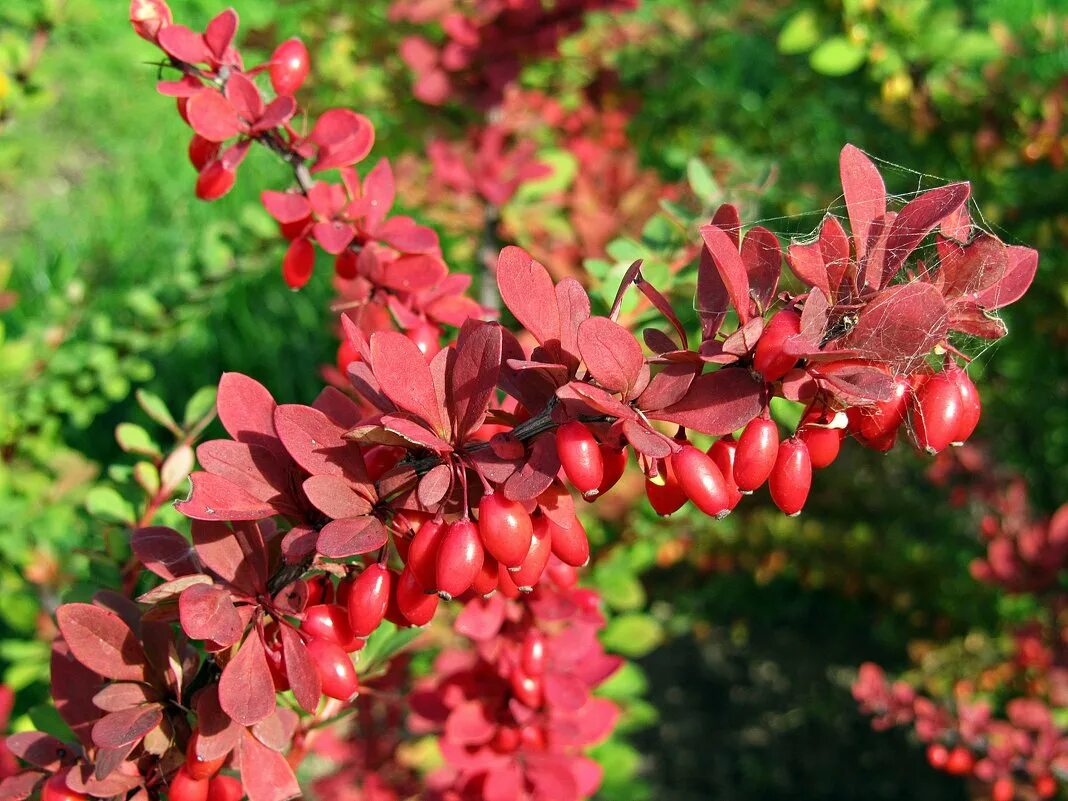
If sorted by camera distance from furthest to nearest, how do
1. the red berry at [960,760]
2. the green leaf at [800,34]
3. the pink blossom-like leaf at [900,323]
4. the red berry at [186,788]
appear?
the green leaf at [800,34], the red berry at [960,760], the red berry at [186,788], the pink blossom-like leaf at [900,323]

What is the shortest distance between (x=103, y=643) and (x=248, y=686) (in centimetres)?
13

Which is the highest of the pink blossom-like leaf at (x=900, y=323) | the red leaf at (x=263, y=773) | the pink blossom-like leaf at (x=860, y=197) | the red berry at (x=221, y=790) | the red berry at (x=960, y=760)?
the pink blossom-like leaf at (x=860, y=197)

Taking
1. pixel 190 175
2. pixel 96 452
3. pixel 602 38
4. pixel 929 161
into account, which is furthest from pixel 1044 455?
pixel 190 175

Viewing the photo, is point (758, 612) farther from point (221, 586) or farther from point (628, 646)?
point (221, 586)

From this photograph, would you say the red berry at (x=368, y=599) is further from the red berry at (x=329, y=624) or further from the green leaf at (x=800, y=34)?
the green leaf at (x=800, y=34)

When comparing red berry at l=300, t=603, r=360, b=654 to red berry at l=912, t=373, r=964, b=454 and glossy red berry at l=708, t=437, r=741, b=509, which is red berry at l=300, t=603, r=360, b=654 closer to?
glossy red berry at l=708, t=437, r=741, b=509

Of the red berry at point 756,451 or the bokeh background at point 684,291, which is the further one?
the bokeh background at point 684,291

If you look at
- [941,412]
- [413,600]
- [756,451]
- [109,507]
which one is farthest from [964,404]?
[109,507]

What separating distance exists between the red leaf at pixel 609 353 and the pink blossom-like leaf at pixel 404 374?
0.10 metres

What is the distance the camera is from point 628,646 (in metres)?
1.50

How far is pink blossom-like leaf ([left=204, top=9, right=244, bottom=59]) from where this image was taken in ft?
2.36

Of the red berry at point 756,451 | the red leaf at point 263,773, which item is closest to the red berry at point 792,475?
the red berry at point 756,451

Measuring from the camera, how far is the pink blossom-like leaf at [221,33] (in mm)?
719

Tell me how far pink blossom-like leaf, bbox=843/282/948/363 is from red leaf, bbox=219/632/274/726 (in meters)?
0.39
